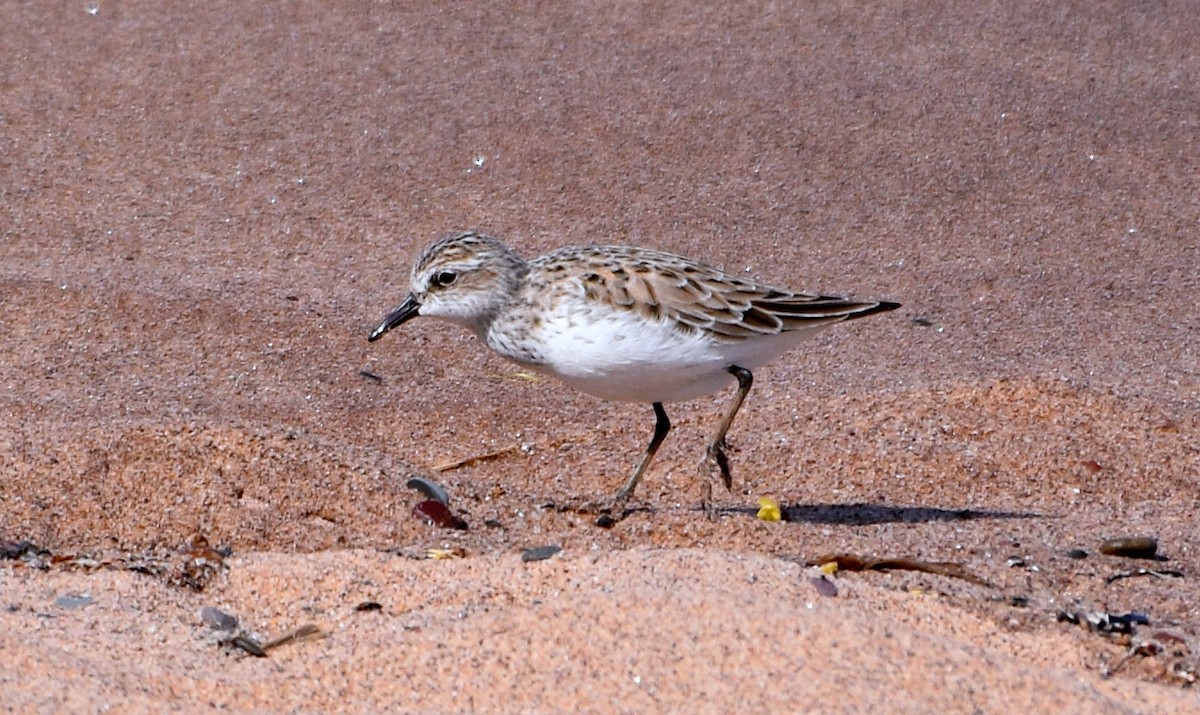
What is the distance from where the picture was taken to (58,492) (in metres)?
5.46

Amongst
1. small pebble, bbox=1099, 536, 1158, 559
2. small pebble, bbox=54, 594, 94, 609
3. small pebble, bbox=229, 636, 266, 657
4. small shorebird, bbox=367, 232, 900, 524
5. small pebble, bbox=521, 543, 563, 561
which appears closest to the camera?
small pebble, bbox=229, 636, 266, 657

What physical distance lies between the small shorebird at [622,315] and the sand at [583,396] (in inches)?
20.0

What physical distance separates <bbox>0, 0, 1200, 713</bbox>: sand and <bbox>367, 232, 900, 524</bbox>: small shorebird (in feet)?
1.66

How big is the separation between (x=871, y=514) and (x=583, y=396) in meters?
2.10

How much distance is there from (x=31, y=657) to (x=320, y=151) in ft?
20.4

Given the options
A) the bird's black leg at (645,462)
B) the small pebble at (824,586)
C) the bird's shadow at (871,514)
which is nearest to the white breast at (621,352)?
the bird's black leg at (645,462)

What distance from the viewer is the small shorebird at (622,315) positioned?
5.42 metres

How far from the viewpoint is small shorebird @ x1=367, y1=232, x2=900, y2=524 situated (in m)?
5.42

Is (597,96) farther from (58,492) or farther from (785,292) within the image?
(58,492)

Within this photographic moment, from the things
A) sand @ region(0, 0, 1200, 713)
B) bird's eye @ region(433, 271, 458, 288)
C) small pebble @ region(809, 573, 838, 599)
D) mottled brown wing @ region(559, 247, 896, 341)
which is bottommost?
sand @ region(0, 0, 1200, 713)

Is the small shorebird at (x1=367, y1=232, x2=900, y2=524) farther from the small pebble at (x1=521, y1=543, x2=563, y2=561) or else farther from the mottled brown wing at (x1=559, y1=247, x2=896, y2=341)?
the small pebble at (x1=521, y1=543, x2=563, y2=561)

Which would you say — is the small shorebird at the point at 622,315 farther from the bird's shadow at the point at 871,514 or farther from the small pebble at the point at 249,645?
the small pebble at the point at 249,645

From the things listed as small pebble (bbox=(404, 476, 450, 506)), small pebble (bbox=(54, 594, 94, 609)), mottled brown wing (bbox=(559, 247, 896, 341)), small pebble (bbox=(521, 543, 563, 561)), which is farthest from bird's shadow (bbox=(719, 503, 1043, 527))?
small pebble (bbox=(54, 594, 94, 609))

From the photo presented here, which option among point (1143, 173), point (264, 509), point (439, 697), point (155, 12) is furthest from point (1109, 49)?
point (439, 697)
